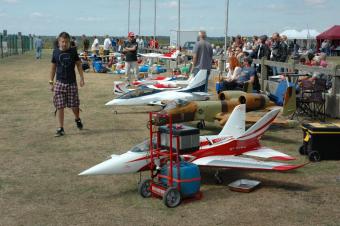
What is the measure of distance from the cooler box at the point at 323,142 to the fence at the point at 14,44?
3857 centimetres

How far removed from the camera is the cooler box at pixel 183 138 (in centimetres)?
603

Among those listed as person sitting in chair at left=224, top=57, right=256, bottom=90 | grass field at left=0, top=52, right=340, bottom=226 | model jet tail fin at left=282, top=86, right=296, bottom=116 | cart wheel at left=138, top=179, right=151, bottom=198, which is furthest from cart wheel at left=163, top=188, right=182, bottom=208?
person sitting in chair at left=224, top=57, right=256, bottom=90

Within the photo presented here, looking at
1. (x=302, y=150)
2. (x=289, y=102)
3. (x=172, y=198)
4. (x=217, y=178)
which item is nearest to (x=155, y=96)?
(x=289, y=102)

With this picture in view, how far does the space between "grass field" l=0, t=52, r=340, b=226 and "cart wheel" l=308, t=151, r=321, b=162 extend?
0.13m

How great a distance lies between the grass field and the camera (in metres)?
5.51

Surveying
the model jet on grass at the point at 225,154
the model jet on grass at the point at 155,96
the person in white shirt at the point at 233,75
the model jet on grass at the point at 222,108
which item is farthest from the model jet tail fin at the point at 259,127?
the person in white shirt at the point at 233,75

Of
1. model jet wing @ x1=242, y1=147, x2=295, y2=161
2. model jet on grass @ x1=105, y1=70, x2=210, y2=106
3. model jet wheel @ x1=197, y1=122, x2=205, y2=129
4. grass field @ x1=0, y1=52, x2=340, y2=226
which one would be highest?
model jet on grass @ x1=105, y1=70, x2=210, y2=106

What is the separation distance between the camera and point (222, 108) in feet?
32.2

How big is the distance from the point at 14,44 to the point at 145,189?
48234 mm

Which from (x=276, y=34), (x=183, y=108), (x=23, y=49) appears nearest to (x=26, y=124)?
(x=183, y=108)

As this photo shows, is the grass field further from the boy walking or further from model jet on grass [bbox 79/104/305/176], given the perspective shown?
the boy walking

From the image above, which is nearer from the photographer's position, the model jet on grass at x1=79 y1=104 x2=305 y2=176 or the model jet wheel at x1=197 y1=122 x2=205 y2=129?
the model jet on grass at x1=79 y1=104 x2=305 y2=176

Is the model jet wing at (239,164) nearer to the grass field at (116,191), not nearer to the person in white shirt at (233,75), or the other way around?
the grass field at (116,191)

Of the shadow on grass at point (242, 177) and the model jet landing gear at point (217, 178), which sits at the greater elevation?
the model jet landing gear at point (217, 178)
